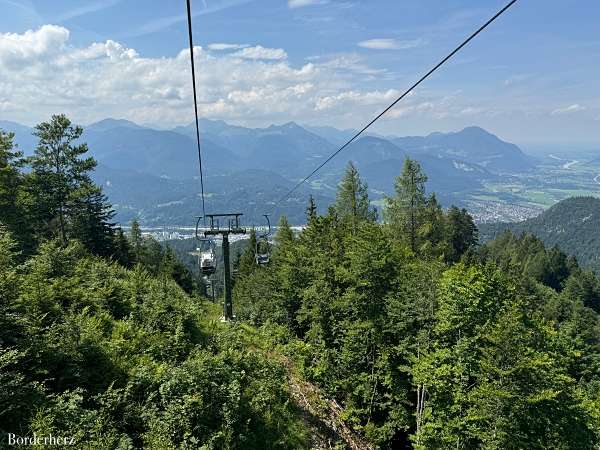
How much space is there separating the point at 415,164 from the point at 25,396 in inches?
1545

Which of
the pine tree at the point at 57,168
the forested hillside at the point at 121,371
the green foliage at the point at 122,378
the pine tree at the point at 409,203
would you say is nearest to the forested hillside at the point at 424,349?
the forested hillside at the point at 121,371

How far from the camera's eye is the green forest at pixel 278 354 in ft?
27.9

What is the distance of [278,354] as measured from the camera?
19.3 metres

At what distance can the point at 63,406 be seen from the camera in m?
7.44

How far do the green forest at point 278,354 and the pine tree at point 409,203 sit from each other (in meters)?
11.1

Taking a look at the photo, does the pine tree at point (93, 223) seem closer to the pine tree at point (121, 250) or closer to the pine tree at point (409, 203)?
the pine tree at point (121, 250)

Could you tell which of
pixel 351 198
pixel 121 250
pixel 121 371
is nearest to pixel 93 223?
pixel 121 250

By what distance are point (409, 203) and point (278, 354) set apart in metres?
26.4

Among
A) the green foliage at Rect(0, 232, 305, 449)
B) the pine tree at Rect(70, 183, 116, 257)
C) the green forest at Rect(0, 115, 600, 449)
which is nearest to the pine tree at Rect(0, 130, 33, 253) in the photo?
the green forest at Rect(0, 115, 600, 449)

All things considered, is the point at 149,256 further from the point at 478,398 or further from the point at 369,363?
the point at 478,398

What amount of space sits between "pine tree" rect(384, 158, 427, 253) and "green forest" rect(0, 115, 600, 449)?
36.3ft

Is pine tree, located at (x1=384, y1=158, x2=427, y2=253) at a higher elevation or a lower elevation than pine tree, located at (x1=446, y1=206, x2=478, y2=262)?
higher

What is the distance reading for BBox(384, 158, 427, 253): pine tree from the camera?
4059cm

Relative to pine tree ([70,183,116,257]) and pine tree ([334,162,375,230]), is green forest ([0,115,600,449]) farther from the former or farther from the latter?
pine tree ([334,162,375,230])
